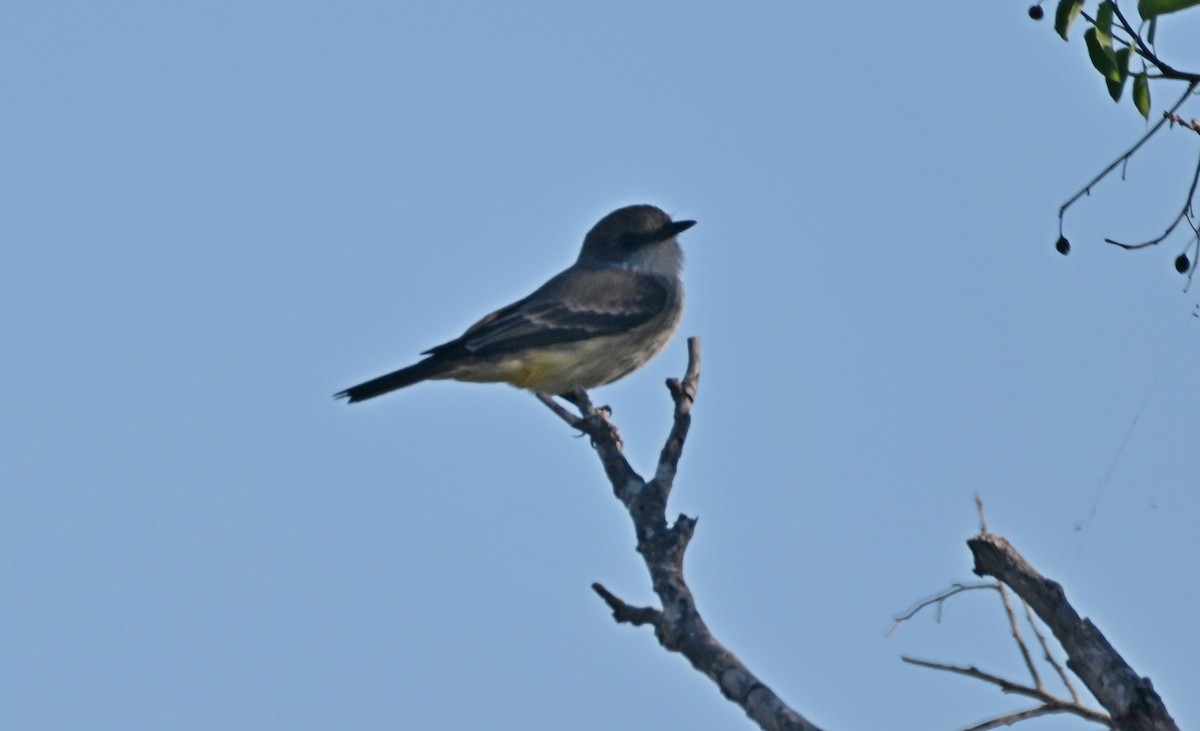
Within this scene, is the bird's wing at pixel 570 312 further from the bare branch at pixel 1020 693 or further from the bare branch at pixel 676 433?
the bare branch at pixel 1020 693

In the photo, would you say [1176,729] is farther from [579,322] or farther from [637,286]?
[637,286]

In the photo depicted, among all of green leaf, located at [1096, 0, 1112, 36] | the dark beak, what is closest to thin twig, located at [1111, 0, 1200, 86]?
green leaf, located at [1096, 0, 1112, 36]

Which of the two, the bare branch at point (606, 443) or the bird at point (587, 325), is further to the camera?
the bird at point (587, 325)

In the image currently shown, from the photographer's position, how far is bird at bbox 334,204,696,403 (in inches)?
417

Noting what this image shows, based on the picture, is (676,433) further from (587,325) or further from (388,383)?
(587,325)

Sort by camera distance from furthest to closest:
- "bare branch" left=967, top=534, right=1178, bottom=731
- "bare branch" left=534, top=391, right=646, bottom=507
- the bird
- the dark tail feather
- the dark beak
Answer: the dark beak < the bird < the dark tail feather < "bare branch" left=534, top=391, right=646, bottom=507 < "bare branch" left=967, top=534, right=1178, bottom=731

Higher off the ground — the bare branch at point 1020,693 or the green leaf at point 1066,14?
the green leaf at point 1066,14

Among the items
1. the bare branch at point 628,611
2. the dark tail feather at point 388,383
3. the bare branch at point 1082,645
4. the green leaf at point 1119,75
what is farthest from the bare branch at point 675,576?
the green leaf at point 1119,75

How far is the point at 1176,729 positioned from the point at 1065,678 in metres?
0.44

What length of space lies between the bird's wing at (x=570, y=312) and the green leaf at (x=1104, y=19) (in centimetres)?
621

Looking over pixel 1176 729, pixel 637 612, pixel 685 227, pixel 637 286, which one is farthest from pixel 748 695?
pixel 685 227

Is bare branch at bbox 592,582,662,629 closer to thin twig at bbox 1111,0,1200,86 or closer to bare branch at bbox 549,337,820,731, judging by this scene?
bare branch at bbox 549,337,820,731

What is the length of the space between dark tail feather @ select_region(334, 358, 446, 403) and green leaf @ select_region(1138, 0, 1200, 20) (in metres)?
6.15

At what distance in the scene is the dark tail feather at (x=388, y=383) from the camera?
32.4ft
